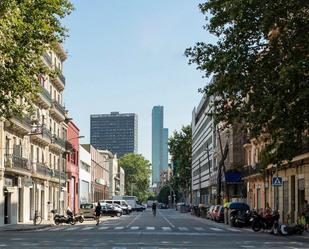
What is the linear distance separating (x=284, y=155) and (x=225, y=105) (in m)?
4.08

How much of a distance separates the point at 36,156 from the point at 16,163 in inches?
433

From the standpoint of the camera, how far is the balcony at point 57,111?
233 feet

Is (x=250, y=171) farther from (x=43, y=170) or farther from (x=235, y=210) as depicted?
(x=43, y=170)

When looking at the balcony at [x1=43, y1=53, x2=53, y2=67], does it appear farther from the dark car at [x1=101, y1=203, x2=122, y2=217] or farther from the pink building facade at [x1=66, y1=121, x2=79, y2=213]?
the dark car at [x1=101, y1=203, x2=122, y2=217]

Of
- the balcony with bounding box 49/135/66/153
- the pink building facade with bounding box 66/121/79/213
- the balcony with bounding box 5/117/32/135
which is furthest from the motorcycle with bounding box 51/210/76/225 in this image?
the pink building facade with bounding box 66/121/79/213

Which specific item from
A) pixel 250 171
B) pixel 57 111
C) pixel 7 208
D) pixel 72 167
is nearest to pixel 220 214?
pixel 250 171

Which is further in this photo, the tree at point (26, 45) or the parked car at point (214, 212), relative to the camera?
the parked car at point (214, 212)

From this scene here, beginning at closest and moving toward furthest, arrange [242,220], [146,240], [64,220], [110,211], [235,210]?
[146,240] < [242,220] < [235,210] < [64,220] < [110,211]

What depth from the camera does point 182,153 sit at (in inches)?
6196

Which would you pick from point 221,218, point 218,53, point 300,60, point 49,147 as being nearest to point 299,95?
point 300,60

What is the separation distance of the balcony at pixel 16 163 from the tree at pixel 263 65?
22.1 metres

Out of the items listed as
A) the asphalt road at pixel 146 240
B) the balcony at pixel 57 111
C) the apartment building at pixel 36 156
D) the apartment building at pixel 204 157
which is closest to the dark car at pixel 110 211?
the apartment building at pixel 36 156

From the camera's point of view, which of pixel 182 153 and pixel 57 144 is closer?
pixel 57 144

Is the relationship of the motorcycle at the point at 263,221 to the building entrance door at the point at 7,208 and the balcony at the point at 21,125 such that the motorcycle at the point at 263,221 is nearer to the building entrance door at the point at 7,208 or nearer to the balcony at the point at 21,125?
the building entrance door at the point at 7,208
